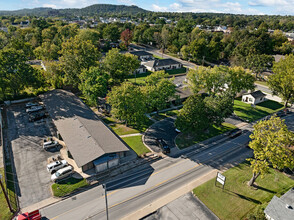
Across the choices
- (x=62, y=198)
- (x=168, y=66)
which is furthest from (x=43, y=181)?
(x=168, y=66)

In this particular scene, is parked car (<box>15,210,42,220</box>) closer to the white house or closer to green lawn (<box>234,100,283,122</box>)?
green lawn (<box>234,100,283,122</box>)

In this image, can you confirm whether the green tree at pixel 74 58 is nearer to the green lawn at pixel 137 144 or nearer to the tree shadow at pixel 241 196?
the green lawn at pixel 137 144

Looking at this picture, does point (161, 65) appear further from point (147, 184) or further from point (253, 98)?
point (147, 184)

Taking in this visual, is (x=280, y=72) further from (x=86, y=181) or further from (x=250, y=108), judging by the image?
(x=86, y=181)

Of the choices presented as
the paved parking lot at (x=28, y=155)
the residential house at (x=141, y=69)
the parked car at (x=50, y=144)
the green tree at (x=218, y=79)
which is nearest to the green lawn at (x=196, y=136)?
the green tree at (x=218, y=79)

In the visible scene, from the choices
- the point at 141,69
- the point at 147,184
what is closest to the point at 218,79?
the point at 147,184
